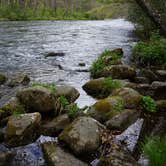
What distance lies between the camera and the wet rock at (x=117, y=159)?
8062 mm

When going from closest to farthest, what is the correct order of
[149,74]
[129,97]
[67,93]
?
1. [129,97]
2. [67,93]
3. [149,74]

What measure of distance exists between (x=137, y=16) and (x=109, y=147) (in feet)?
85.9

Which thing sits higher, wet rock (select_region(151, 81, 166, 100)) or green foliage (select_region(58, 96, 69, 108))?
green foliage (select_region(58, 96, 69, 108))

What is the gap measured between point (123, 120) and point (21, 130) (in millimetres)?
3170

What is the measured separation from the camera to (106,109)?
11.3 metres

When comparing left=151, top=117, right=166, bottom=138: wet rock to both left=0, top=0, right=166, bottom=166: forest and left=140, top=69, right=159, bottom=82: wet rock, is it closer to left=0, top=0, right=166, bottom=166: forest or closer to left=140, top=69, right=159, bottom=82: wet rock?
left=0, top=0, right=166, bottom=166: forest

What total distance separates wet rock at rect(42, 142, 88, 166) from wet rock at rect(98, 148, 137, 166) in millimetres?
499

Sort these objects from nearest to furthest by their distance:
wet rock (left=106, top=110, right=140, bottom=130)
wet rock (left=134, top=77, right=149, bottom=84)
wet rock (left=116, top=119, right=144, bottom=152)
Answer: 1. wet rock (left=116, top=119, right=144, bottom=152)
2. wet rock (left=106, top=110, right=140, bottom=130)
3. wet rock (left=134, top=77, right=149, bottom=84)

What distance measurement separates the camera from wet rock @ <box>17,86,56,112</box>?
11008 mm

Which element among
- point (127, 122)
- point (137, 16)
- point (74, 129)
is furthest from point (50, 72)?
point (137, 16)

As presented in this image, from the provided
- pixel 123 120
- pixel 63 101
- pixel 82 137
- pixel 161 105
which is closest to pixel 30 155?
pixel 82 137

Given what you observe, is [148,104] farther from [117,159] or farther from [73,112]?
[117,159]

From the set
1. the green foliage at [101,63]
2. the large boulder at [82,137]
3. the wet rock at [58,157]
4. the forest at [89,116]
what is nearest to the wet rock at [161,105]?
the forest at [89,116]

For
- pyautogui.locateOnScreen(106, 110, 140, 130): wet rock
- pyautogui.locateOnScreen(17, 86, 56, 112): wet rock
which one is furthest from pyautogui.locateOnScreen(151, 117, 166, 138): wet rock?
pyautogui.locateOnScreen(17, 86, 56, 112): wet rock
